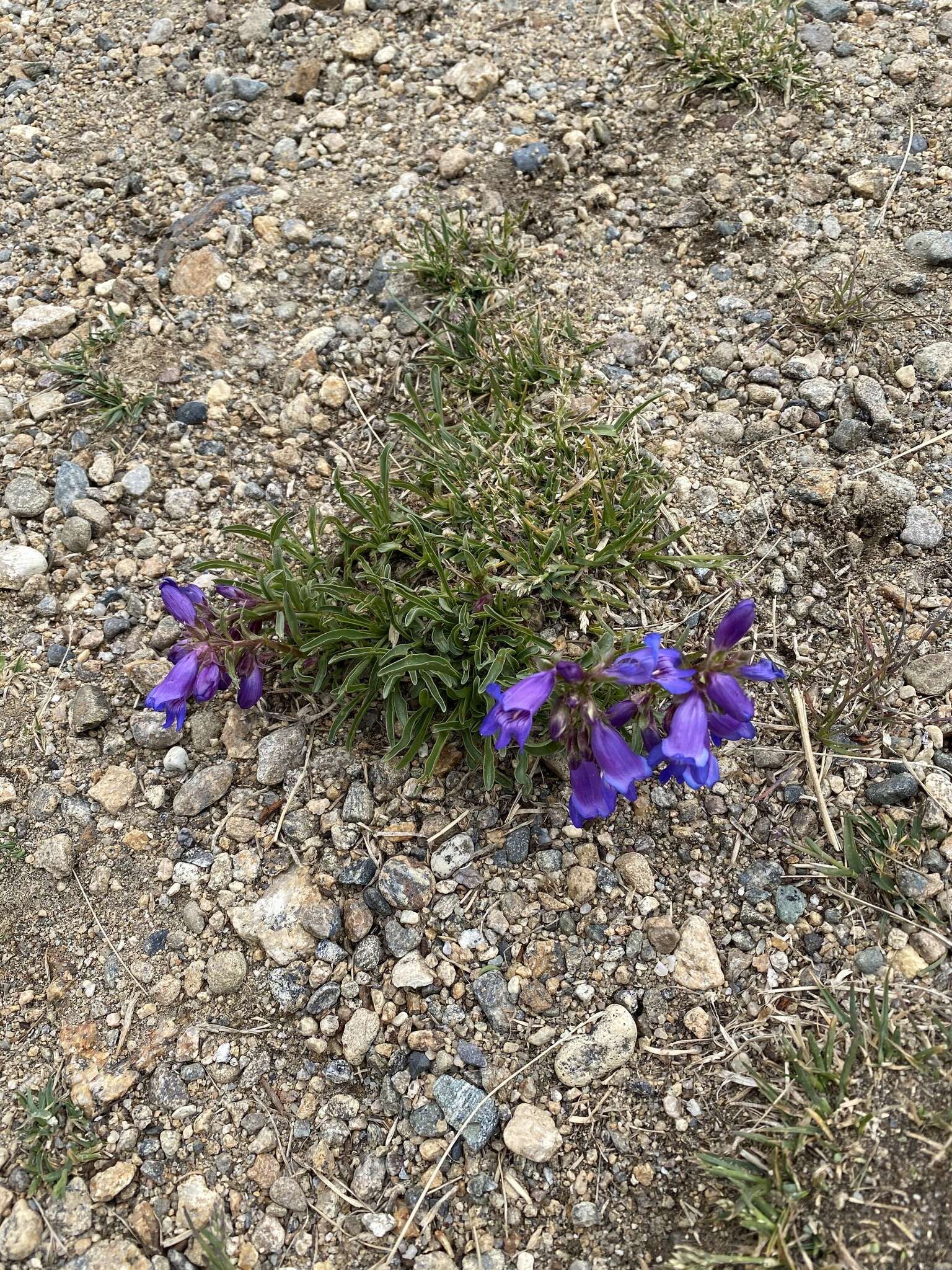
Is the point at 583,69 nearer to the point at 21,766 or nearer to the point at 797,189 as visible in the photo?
the point at 797,189

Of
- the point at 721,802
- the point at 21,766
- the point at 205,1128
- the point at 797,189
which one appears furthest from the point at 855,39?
the point at 205,1128

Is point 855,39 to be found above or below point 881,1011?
above

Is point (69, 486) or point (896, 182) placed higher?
point (896, 182)

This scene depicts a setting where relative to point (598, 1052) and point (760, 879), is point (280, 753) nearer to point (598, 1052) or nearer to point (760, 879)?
point (598, 1052)

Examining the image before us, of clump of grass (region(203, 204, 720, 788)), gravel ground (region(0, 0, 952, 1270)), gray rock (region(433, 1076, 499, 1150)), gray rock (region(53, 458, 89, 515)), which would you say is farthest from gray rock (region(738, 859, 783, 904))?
gray rock (region(53, 458, 89, 515))

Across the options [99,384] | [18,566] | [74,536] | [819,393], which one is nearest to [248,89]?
[99,384]

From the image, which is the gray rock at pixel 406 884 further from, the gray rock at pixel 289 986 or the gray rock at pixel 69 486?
the gray rock at pixel 69 486
